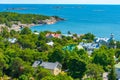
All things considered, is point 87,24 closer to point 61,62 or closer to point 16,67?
point 61,62

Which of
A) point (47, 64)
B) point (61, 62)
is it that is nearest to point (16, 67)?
point (47, 64)

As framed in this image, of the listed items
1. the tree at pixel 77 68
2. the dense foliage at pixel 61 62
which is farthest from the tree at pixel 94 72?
the tree at pixel 77 68

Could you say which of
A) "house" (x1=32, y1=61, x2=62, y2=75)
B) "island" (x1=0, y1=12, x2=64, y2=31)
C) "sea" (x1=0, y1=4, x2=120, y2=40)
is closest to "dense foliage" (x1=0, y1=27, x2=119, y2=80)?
"house" (x1=32, y1=61, x2=62, y2=75)

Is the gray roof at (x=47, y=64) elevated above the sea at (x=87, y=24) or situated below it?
above

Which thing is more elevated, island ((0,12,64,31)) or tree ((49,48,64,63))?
tree ((49,48,64,63))

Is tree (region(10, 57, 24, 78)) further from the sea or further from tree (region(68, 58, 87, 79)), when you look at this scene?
the sea

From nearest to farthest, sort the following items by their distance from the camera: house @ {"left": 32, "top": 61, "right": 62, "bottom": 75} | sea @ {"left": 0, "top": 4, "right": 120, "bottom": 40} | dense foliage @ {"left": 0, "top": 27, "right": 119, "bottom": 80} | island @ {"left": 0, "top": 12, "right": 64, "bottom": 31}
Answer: dense foliage @ {"left": 0, "top": 27, "right": 119, "bottom": 80} → house @ {"left": 32, "top": 61, "right": 62, "bottom": 75} → sea @ {"left": 0, "top": 4, "right": 120, "bottom": 40} → island @ {"left": 0, "top": 12, "right": 64, "bottom": 31}

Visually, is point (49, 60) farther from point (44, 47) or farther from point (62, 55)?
point (44, 47)

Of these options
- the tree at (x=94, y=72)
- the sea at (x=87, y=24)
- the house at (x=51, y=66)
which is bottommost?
the sea at (x=87, y=24)

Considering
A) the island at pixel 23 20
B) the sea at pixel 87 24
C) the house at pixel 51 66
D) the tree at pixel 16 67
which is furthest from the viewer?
the island at pixel 23 20

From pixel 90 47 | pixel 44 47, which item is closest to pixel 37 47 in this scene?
pixel 44 47

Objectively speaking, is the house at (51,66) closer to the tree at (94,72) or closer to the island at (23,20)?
the tree at (94,72)
